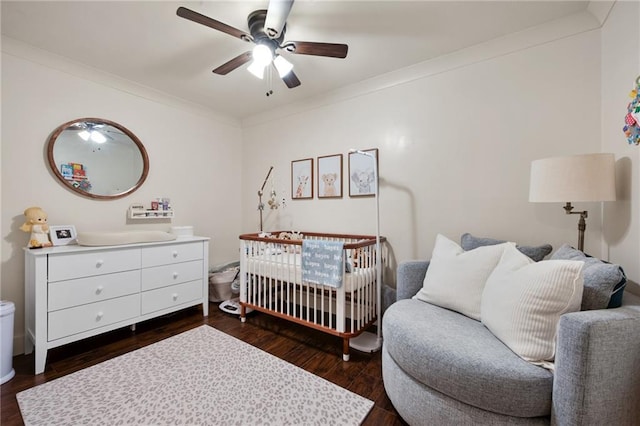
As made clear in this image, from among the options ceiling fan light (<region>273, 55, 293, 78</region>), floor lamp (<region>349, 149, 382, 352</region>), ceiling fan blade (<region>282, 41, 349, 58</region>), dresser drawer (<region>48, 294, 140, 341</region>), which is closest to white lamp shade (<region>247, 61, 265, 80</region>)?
ceiling fan light (<region>273, 55, 293, 78</region>)

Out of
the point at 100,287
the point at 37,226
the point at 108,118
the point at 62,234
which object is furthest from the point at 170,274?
the point at 108,118

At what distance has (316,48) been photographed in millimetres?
1681

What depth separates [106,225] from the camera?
8.23 feet

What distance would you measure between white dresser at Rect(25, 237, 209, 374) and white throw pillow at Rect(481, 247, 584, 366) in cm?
260

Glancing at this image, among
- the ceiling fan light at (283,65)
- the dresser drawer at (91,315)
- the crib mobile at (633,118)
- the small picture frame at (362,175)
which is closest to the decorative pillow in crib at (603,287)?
the crib mobile at (633,118)

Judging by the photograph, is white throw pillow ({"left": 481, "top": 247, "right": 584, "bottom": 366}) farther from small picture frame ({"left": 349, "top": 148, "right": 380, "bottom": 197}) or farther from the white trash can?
the white trash can

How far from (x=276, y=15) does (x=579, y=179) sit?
1884 millimetres

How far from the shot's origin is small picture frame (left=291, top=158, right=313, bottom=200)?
303 centimetres

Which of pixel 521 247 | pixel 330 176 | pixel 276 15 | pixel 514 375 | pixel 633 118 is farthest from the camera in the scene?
pixel 330 176

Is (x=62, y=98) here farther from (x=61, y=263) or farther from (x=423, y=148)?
(x=423, y=148)

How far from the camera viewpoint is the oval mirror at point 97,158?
2.24 metres

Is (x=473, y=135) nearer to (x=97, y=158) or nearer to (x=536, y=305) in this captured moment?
(x=536, y=305)

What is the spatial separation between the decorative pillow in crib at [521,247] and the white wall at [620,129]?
322 millimetres

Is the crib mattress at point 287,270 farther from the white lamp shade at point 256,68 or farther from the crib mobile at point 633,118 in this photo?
the crib mobile at point 633,118
